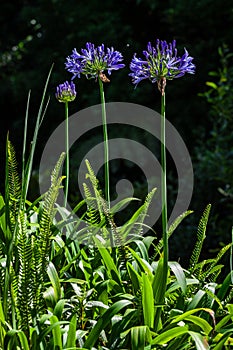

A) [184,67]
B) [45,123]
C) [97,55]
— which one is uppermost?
[45,123]

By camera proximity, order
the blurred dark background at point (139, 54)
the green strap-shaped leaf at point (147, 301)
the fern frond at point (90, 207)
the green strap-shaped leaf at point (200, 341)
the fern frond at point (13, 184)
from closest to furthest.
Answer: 1. the green strap-shaped leaf at point (200, 341)
2. the green strap-shaped leaf at point (147, 301)
3. the fern frond at point (13, 184)
4. the fern frond at point (90, 207)
5. the blurred dark background at point (139, 54)

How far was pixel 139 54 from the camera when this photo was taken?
5.95 meters

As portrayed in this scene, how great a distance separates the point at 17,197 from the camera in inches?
70.6

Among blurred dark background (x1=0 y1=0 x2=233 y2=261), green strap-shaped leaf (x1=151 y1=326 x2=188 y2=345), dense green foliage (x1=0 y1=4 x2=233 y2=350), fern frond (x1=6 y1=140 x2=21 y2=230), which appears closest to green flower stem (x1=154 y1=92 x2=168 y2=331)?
dense green foliage (x1=0 y1=4 x2=233 y2=350)

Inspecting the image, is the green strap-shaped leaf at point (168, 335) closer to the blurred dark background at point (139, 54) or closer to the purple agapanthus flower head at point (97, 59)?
the purple agapanthus flower head at point (97, 59)

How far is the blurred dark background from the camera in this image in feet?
16.9

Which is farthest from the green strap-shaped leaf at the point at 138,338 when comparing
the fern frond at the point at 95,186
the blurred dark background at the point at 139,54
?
the blurred dark background at the point at 139,54

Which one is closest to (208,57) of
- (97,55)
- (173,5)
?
(173,5)

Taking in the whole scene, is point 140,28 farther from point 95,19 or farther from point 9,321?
point 9,321

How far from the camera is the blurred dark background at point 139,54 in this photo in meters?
5.15

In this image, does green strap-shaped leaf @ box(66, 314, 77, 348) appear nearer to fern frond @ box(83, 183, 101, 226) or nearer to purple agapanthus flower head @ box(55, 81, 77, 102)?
fern frond @ box(83, 183, 101, 226)

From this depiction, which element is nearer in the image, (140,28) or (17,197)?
(17,197)

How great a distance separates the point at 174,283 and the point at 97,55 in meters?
0.71

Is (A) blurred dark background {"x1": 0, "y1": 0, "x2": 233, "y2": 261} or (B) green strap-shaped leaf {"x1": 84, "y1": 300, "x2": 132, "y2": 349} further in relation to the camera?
(A) blurred dark background {"x1": 0, "y1": 0, "x2": 233, "y2": 261}
